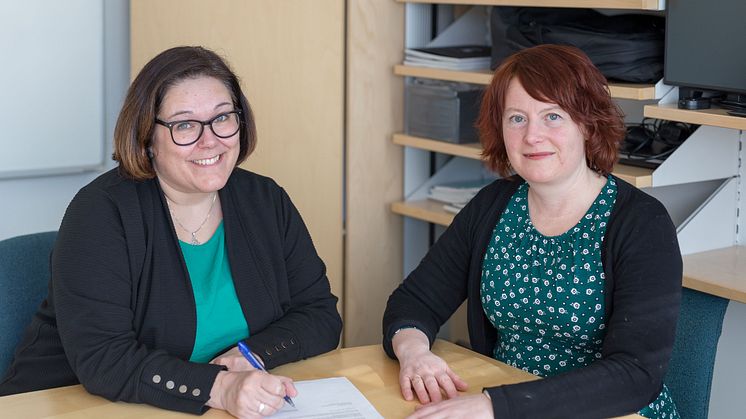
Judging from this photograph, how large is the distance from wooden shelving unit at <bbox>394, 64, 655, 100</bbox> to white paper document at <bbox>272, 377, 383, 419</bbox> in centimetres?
105

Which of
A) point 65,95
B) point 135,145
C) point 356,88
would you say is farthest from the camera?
point 356,88

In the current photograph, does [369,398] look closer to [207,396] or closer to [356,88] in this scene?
[207,396]

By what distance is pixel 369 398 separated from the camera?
166cm

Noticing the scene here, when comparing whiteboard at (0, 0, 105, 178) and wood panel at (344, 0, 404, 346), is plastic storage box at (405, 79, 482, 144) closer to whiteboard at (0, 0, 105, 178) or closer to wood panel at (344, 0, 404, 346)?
wood panel at (344, 0, 404, 346)

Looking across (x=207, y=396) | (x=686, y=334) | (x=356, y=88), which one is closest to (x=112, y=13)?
(x=356, y=88)

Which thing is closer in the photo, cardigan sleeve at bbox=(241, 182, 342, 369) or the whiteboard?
cardigan sleeve at bbox=(241, 182, 342, 369)

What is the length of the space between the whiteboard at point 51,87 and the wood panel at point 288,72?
0.15 metres

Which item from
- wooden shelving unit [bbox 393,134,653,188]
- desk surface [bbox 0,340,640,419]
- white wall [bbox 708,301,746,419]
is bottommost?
white wall [bbox 708,301,746,419]

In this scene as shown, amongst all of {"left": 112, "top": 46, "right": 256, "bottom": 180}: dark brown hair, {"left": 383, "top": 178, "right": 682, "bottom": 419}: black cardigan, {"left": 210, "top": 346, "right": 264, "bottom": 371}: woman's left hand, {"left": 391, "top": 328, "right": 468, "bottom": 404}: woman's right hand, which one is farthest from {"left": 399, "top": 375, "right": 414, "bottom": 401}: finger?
{"left": 112, "top": 46, "right": 256, "bottom": 180}: dark brown hair

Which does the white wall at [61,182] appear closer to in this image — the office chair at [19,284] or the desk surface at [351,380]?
the office chair at [19,284]

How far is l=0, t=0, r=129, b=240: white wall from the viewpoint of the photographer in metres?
2.90

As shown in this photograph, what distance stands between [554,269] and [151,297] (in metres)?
0.74

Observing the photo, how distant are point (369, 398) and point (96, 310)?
0.49 metres

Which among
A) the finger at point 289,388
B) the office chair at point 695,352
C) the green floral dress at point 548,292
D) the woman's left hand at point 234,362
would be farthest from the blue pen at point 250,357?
the office chair at point 695,352
